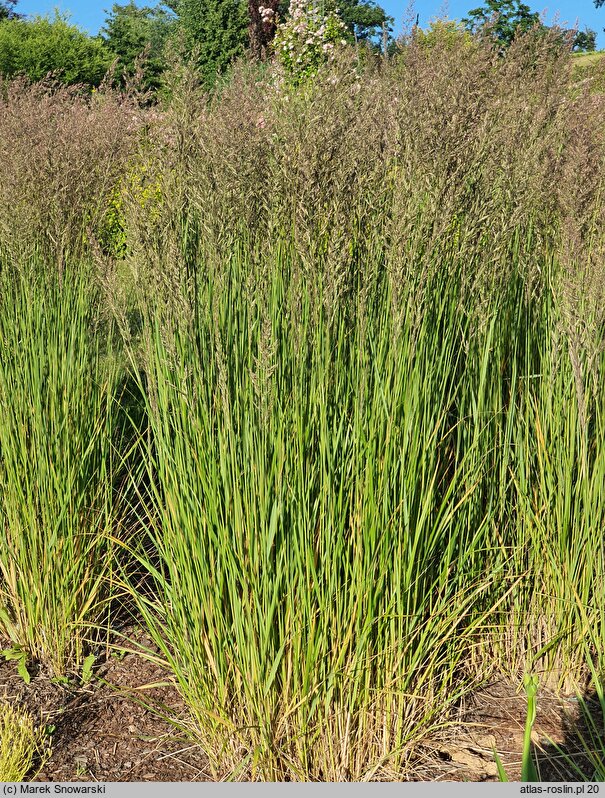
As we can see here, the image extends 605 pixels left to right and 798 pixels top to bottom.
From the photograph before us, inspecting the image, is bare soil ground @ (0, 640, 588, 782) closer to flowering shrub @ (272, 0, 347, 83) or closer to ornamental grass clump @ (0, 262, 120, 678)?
ornamental grass clump @ (0, 262, 120, 678)

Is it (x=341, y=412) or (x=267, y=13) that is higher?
(x=267, y=13)

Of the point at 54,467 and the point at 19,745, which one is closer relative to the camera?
the point at 19,745

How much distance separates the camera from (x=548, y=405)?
8.17 ft

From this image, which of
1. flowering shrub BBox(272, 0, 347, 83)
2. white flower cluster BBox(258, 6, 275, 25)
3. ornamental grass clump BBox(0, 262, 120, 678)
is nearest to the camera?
ornamental grass clump BBox(0, 262, 120, 678)

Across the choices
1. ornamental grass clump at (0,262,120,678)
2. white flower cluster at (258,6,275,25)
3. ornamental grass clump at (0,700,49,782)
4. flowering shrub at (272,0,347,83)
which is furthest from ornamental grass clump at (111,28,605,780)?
white flower cluster at (258,6,275,25)

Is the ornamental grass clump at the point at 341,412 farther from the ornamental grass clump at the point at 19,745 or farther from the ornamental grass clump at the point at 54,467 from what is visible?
the ornamental grass clump at the point at 54,467

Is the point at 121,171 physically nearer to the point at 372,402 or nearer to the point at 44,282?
the point at 44,282

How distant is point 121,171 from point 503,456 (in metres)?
1.81

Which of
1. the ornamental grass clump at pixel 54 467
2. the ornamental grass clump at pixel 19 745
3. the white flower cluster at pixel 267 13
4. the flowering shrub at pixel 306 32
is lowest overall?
the ornamental grass clump at pixel 19 745

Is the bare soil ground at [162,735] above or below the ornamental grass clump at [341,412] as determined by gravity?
below

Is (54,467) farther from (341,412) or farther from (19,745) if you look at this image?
(341,412)

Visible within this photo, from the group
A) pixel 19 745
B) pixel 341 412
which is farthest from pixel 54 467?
pixel 341 412

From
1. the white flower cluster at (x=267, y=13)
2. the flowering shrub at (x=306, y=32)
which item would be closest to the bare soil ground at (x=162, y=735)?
the flowering shrub at (x=306, y=32)

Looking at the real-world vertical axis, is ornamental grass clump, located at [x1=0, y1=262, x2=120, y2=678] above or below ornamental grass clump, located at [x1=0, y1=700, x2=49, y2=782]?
above
